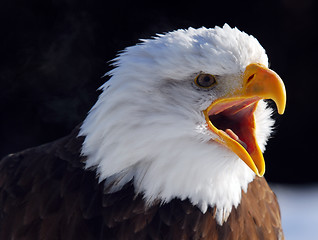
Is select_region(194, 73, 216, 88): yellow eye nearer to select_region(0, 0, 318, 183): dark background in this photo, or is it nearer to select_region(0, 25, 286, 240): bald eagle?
select_region(0, 25, 286, 240): bald eagle

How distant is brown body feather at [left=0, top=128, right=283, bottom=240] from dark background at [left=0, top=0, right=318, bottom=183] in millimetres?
1230

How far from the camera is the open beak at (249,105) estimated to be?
1535 mm

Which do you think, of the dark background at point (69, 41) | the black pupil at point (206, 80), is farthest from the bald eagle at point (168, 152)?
the dark background at point (69, 41)

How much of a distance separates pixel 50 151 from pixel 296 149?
2443 millimetres

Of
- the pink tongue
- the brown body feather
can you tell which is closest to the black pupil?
the pink tongue

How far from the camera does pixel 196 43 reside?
61.2 inches

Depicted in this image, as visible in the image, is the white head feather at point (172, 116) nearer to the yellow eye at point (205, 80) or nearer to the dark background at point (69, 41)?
the yellow eye at point (205, 80)

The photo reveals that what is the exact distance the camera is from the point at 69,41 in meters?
3.22

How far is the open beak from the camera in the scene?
5.04 ft

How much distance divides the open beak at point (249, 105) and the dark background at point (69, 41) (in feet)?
5.04

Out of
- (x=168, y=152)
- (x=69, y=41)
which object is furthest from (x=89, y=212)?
(x=69, y=41)

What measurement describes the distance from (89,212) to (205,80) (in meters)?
0.58

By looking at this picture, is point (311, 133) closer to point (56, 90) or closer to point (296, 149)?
point (296, 149)

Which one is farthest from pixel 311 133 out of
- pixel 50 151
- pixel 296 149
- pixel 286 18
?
pixel 50 151
